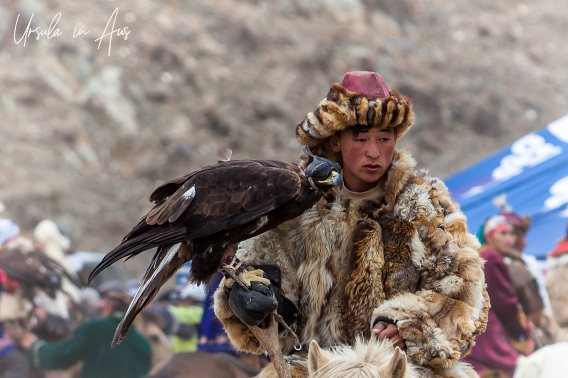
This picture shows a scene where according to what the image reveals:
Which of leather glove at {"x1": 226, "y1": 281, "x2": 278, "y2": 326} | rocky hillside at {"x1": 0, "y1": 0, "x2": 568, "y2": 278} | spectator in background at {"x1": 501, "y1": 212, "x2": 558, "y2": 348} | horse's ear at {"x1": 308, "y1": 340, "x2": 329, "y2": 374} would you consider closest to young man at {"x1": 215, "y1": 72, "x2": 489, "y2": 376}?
leather glove at {"x1": 226, "y1": 281, "x2": 278, "y2": 326}

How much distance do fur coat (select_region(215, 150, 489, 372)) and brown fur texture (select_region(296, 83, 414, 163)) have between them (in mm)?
173

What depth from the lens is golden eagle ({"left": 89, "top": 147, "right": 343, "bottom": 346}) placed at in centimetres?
226

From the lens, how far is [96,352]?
5.64 metres

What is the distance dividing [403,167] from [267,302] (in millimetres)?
836

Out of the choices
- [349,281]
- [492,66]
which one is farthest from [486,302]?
[492,66]

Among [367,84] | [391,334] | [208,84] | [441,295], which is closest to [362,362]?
[391,334]

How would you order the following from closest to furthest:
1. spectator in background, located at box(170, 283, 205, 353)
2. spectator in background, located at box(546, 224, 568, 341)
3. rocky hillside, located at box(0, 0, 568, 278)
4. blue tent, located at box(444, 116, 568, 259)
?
spectator in background, located at box(546, 224, 568, 341)
spectator in background, located at box(170, 283, 205, 353)
blue tent, located at box(444, 116, 568, 259)
rocky hillside, located at box(0, 0, 568, 278)

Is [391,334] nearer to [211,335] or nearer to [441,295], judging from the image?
[441,295]

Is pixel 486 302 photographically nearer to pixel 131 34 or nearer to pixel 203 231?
pixel 203 231

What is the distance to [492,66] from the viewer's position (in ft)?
54.0

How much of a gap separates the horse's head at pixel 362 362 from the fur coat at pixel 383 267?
0.67 feet

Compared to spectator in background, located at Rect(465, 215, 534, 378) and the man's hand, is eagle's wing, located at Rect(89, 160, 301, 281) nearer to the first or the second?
the man's hand

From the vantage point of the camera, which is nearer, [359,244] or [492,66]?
[359,244]

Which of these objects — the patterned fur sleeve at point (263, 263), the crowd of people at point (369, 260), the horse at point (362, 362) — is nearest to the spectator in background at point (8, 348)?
the crowd of people at point (369, 260)
